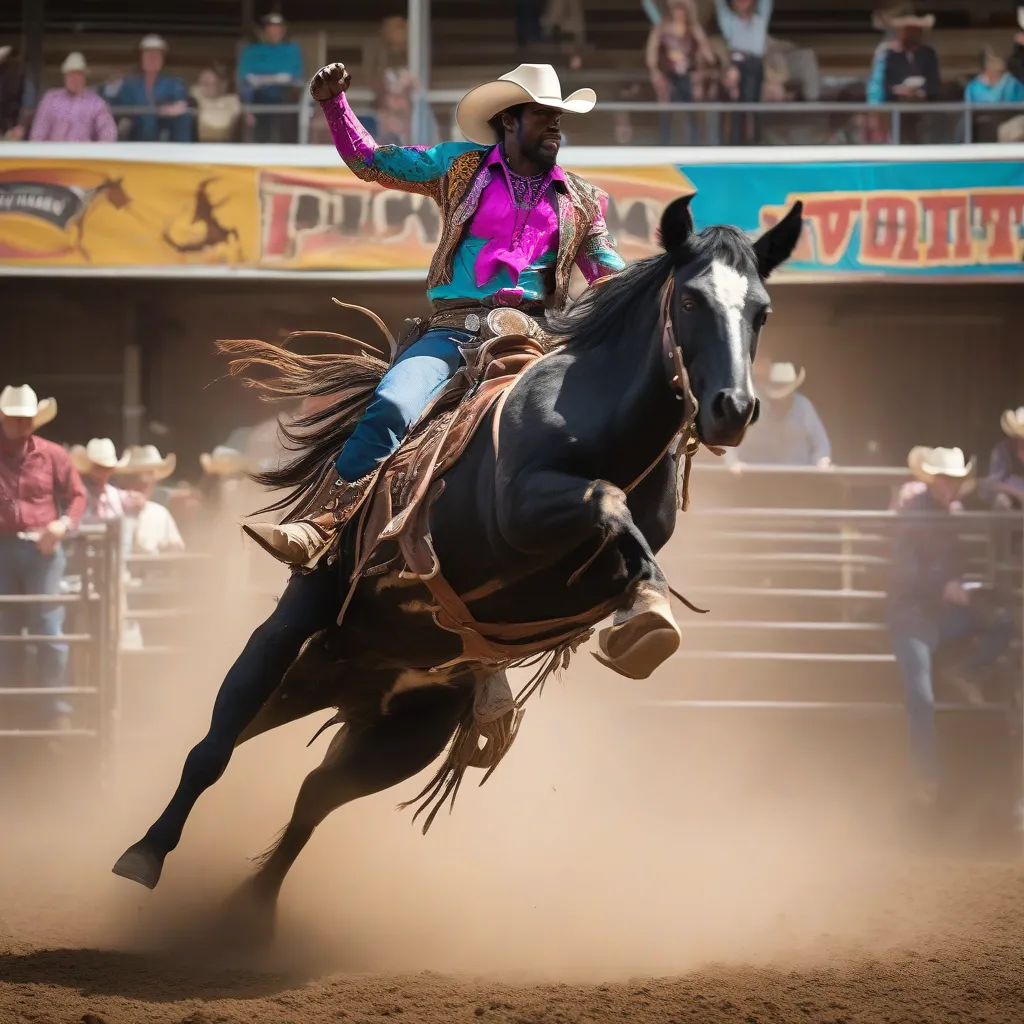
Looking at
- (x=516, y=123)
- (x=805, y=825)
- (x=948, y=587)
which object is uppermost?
(x=516, y=123)

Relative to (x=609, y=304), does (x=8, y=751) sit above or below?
below

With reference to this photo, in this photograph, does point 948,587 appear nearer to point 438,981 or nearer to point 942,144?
point 942,144

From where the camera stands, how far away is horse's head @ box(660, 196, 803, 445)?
13.5ft

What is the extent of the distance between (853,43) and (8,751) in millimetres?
11955

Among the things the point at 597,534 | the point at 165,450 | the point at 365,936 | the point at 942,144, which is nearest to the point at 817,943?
the point at 365,936

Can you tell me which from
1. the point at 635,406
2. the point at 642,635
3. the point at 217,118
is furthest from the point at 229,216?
the point at 642,635

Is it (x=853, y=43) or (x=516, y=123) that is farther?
(x=853, y=43)

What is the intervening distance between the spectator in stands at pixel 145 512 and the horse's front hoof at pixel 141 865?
17.7ft

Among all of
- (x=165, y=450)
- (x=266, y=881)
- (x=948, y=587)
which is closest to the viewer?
(x=266, y=881)

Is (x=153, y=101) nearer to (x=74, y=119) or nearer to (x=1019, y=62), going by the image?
(x=74, y=119)

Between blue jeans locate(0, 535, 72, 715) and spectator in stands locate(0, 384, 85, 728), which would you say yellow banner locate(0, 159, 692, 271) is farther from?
blue jeans locate(0, 535, 72, 715)

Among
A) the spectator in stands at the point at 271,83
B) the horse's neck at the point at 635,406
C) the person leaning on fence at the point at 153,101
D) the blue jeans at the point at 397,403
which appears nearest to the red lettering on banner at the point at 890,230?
the spectator in stands at the point at 271,83

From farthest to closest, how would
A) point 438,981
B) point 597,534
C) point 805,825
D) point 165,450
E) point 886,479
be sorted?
point 165,450
point 886,479
point 805,825
point 438,981
point 597,534

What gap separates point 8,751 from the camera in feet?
31.4
